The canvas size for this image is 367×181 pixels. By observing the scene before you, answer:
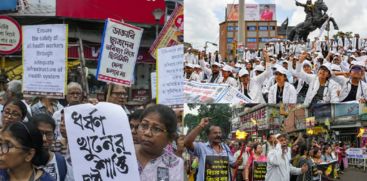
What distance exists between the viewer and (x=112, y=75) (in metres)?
5.85

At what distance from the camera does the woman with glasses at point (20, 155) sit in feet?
9.89

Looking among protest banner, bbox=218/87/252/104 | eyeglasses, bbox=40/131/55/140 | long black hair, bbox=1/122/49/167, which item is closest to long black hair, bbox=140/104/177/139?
long black hair, bbox=1/122/49/167

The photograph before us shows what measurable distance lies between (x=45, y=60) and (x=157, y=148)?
3.36m

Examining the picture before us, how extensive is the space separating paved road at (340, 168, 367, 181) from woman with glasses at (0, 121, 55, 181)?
698cm

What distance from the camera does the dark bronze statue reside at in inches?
1362

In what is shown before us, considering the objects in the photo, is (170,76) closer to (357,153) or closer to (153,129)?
(153,129)

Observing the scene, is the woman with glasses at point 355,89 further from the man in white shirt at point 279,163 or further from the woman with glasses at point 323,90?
the man in white shirt at point 279,163

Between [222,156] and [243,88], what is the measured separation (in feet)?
10.8

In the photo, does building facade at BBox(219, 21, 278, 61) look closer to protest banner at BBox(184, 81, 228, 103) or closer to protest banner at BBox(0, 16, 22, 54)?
protest banner at BBox(184, 81, 228, 103)

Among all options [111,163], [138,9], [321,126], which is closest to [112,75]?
[111,163]

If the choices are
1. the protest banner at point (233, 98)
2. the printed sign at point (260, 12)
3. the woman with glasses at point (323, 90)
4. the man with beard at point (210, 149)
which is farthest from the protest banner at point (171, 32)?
the printed sign at point (260, 12)

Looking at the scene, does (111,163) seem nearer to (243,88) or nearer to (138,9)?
(243,88)

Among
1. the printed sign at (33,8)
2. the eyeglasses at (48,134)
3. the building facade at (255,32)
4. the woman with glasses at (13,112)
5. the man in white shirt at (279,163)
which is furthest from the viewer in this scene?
the building facade at (255,32)

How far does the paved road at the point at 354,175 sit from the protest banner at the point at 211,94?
2197mm
